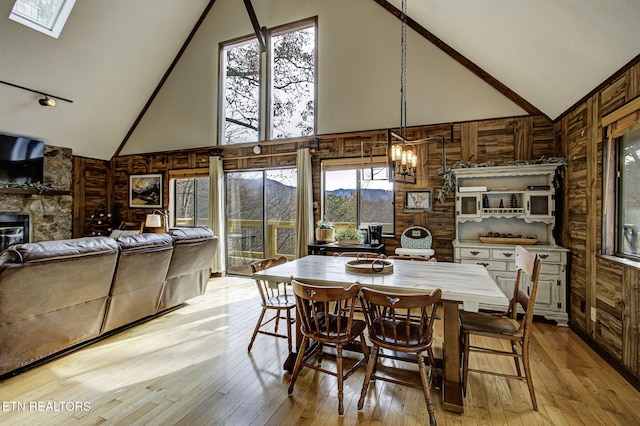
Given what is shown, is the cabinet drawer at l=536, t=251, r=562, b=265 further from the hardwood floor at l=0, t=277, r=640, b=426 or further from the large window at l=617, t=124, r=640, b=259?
the hardwood floor at l=0, t=277, r=640, b=426

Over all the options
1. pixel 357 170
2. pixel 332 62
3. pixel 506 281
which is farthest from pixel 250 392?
pixel 332 62

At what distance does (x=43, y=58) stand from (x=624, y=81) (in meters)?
7.73

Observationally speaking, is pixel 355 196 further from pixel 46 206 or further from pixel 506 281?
pixel 46 206

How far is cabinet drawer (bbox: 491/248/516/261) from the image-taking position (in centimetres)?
379

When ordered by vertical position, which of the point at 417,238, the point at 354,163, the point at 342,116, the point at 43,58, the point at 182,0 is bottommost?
the point at 417,238

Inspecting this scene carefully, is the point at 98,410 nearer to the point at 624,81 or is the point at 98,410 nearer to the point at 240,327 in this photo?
the point at 240,327

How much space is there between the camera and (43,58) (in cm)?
502

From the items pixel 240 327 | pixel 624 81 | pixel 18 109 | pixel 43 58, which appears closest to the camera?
pixel 624 81

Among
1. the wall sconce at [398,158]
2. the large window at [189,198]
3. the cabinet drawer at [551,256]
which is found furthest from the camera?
the large window at [189,198]

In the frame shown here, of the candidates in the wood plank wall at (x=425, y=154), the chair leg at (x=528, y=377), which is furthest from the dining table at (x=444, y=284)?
the wood plank wall at (x=425, y=154)

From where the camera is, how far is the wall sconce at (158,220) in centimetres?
596

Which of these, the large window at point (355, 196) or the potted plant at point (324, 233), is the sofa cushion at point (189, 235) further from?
the large window at point (355, 196)

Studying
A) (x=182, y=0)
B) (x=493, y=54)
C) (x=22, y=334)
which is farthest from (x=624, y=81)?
(x=182, y=0)

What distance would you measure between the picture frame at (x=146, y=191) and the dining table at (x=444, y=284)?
5338mm
